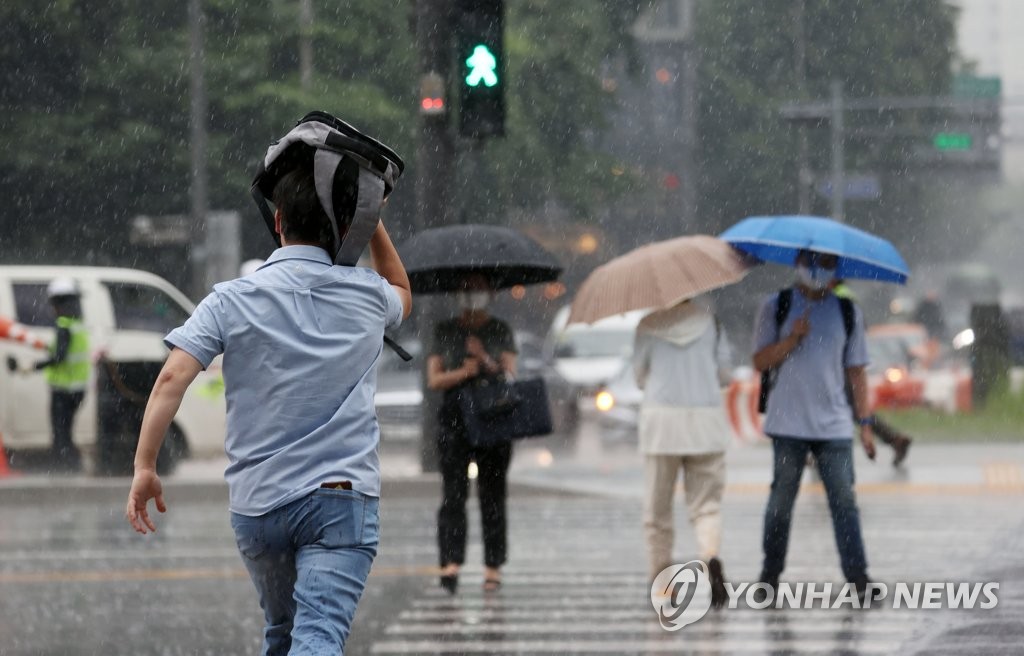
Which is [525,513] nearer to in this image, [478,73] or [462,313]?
[478,73]

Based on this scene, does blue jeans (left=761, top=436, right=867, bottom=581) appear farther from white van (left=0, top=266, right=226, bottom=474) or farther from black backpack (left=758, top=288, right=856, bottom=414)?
white van (left=0, top=266, right=226, bottom=474)

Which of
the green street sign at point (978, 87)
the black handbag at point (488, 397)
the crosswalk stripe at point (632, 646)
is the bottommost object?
the crosswalk stripe at point (632, 646)

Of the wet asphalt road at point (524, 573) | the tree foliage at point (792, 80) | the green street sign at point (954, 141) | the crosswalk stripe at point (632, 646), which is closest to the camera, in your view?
the crosswalk stripe at point (632, 646)

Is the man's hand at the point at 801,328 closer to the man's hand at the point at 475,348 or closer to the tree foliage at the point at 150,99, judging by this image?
the man's hand at the point at 475,348

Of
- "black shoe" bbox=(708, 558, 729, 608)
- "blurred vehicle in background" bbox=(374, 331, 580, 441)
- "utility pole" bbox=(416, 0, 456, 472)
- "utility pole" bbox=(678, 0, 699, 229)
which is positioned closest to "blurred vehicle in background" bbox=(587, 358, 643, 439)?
"blurred vehicle in background" bbox=(374, 331, 580, 441)

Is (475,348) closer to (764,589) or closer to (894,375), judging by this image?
(764,589)

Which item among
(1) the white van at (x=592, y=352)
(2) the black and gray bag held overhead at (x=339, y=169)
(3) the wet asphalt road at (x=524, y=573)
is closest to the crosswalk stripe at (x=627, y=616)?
(3) the wet asphalt road at (x=524, y=573)

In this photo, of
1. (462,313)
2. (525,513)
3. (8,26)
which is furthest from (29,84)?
(462,313)

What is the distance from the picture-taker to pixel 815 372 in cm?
898

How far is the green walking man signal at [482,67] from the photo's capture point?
13.1m

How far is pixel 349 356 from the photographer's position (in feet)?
15.9

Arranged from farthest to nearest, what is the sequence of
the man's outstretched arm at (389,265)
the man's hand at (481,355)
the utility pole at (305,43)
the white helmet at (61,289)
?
1. the utility pole at (305,43)
2. the white helmet at (61,289)
3. the man's hand at (481,355)
4. the man's outstretched arm at (389,265)

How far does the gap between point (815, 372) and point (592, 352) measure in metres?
17.9

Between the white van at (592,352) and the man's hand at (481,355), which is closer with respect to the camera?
the man's hand at (481,355)
